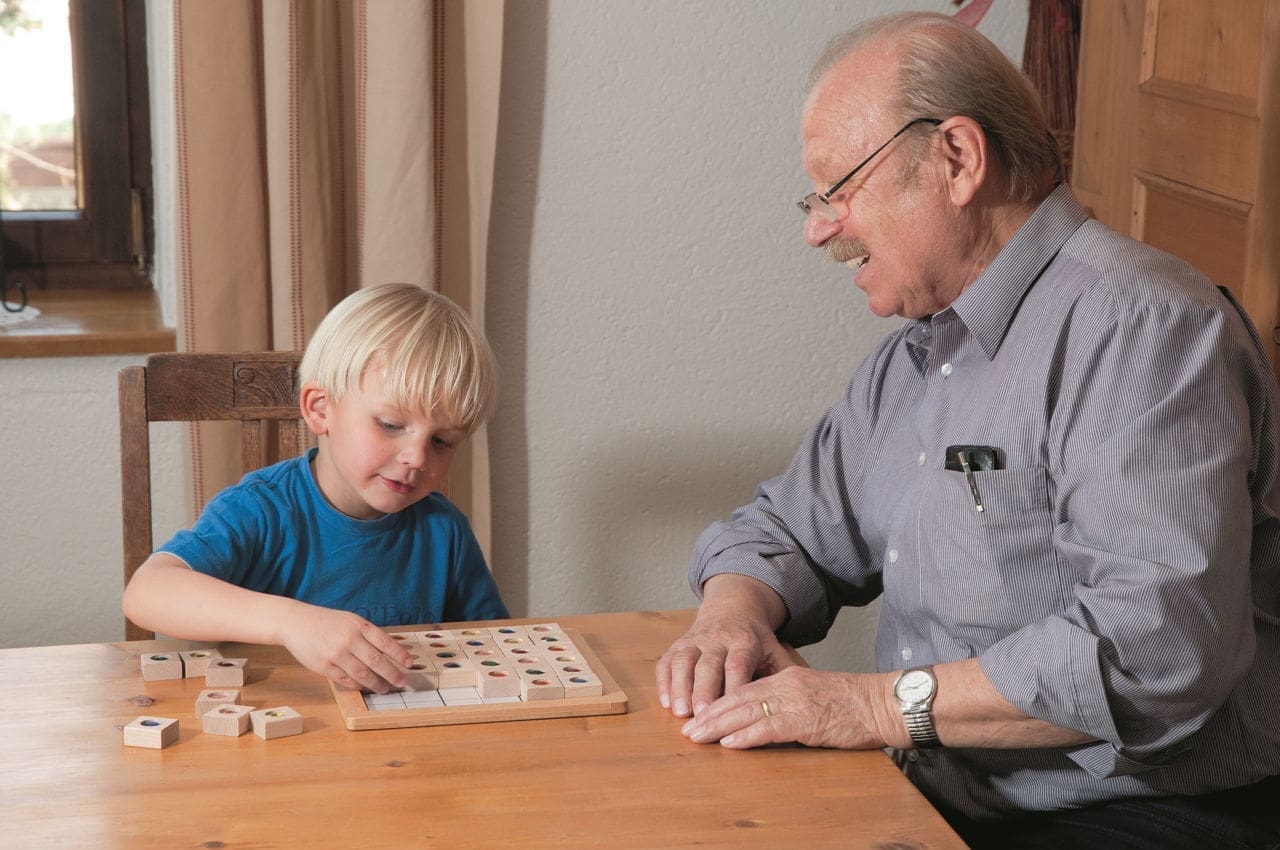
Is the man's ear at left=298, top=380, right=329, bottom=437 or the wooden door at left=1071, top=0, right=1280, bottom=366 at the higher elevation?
the wooden door at left=1071, top=0, right=1280, bottom=366

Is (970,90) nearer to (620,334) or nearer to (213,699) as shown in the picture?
(213,699)

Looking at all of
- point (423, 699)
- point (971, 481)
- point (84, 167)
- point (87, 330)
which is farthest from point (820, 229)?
point (84, 167)

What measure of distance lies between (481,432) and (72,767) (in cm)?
128

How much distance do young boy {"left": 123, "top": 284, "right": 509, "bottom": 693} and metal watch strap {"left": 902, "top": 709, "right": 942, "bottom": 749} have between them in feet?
1.98

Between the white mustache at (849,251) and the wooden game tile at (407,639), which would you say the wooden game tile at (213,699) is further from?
the white mustache at (849,251)

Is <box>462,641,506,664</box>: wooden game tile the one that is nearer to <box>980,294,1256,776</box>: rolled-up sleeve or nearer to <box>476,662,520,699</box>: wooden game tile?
<box>476,662,520,699</box>: wooden game tile

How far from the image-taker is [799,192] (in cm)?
250

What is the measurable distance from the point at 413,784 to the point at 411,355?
570 mm

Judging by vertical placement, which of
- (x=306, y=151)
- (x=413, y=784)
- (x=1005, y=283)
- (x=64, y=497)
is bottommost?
(x=64, y=497)

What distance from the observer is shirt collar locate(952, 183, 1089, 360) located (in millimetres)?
1403

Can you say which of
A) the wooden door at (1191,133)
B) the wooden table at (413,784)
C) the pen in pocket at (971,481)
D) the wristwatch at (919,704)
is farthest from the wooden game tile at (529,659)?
the wooden door at (1191,133)

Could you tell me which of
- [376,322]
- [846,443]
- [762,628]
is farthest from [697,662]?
[376,322]

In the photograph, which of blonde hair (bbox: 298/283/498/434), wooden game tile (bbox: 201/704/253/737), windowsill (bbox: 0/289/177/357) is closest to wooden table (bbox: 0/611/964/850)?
wooden game tile (bbox: 201/704/253/737)

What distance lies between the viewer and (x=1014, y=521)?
1325mm
